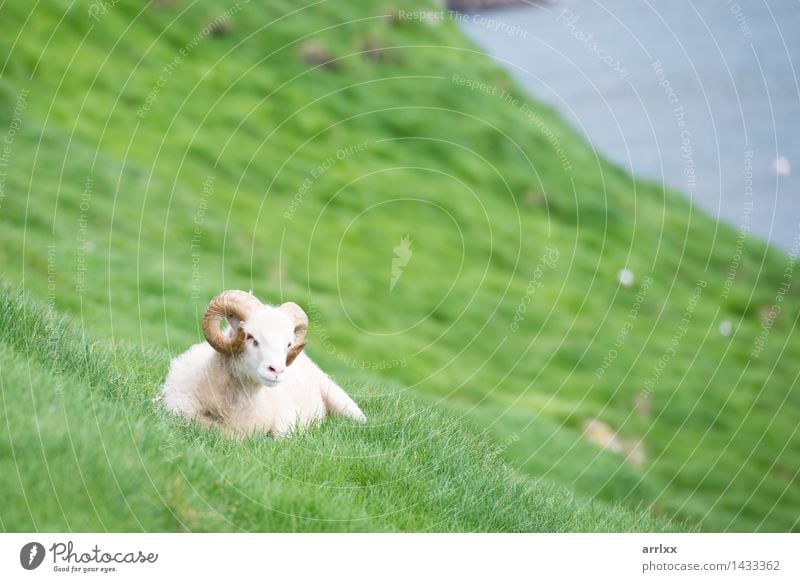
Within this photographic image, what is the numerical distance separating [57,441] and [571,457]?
544 cm

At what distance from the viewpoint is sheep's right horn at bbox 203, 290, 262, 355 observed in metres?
3.89

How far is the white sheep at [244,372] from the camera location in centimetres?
388

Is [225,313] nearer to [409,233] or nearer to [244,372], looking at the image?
[244,372]

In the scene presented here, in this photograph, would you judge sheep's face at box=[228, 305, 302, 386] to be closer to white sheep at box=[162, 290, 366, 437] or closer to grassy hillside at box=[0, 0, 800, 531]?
white sheep at box=[162, 290, 366, 437]

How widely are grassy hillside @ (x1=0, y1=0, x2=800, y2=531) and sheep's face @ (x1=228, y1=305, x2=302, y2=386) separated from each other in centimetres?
314

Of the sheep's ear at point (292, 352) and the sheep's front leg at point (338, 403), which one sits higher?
the sheep's ear at point (292, 352)

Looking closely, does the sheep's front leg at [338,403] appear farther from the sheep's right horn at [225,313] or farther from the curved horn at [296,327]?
the sheep's right horn at [225,313]

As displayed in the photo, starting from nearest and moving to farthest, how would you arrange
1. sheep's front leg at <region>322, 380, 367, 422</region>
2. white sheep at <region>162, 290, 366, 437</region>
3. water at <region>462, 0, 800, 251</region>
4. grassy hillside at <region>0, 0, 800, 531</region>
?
white sheep at <region>162, 290, 366, 437</region>, sheep's front leg at <region>322, 380, 367, 422</region>, water at <region>462, 0, 800, 251</region>, grassy hillside at <region>0, 0, 800, 531</region>

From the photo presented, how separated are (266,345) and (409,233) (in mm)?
6706

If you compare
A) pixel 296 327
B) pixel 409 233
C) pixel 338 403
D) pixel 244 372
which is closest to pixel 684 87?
pixel 409 233

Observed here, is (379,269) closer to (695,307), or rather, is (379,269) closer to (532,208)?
(532,208)
